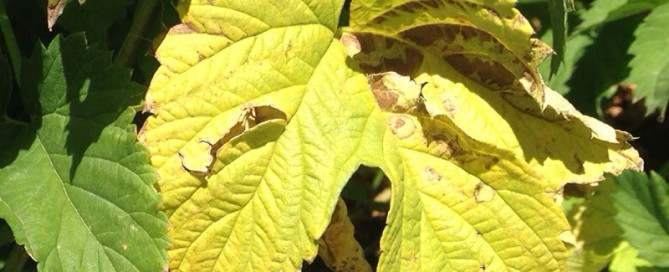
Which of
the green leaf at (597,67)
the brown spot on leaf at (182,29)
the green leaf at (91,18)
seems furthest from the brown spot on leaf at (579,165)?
the green leaf at (91,18)

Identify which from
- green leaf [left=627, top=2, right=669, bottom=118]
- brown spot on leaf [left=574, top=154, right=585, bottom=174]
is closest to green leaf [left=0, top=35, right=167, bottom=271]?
brown spot on leaf [left=574, top=154, right=585, bottom=174]

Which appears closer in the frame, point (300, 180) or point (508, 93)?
point (300, 180)

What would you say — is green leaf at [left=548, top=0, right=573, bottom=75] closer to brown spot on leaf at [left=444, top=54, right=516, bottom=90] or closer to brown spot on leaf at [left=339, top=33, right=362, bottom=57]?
brown spot on leaf at [left=444, top=54, right=516, bottom=90]

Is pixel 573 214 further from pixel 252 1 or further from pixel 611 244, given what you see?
pixel 252 1

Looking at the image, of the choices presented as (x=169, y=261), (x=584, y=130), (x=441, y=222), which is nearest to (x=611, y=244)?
(x=584, y=130)

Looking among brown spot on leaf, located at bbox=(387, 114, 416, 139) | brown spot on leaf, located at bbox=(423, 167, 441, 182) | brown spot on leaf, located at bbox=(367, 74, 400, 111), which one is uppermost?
brown spot on leaf, located at bbox=(367, 74, 400, 111)

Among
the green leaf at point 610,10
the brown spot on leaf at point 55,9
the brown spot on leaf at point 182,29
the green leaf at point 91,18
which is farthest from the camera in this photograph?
the green leaf at point 610,10

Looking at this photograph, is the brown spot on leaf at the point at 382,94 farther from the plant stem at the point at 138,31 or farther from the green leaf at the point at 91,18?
the green leaf at the point at 91,18
